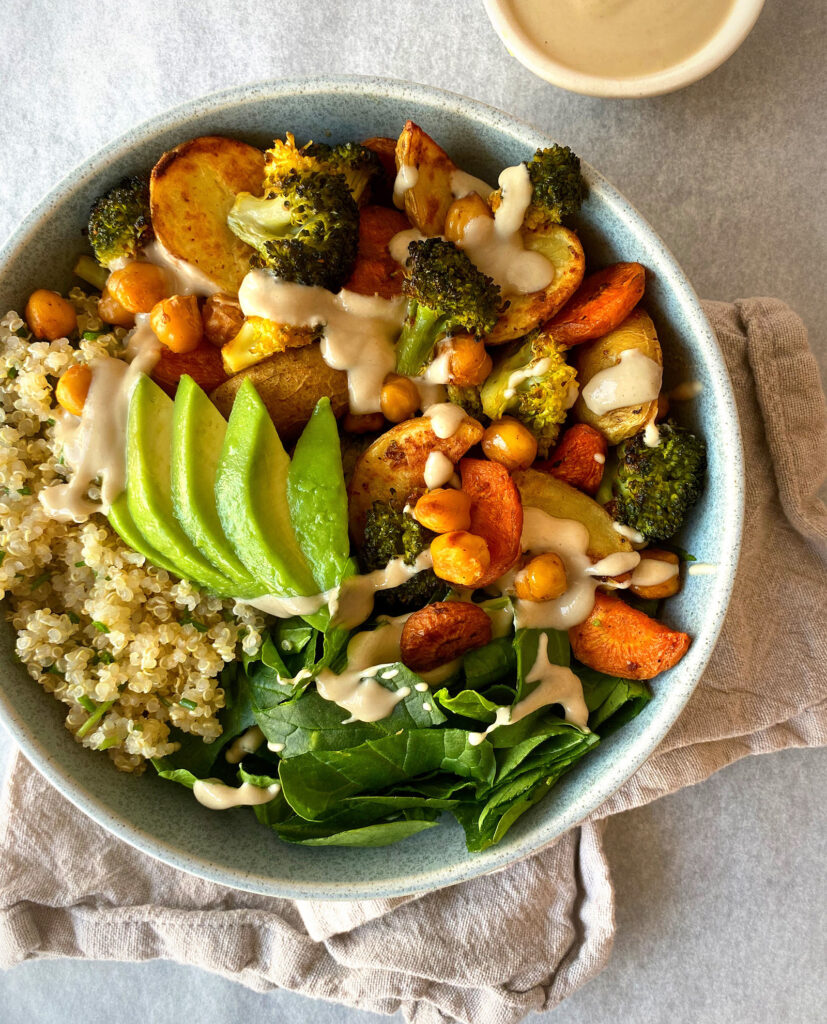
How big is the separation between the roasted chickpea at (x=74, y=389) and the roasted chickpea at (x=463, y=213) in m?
0.96

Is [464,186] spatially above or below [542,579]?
above

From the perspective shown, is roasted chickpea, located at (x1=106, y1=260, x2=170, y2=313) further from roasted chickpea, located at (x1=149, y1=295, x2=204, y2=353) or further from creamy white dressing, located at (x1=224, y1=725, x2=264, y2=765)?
creamy white dressing, located at (x1=224, y1=725, x2=264, y2=765)

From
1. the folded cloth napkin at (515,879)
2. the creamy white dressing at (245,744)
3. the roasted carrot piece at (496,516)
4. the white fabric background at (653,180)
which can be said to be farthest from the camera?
the white fabric background at (653,180)

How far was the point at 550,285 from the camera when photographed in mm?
2186

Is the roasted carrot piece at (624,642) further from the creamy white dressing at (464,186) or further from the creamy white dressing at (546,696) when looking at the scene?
the creamy white dressing at (464,186)

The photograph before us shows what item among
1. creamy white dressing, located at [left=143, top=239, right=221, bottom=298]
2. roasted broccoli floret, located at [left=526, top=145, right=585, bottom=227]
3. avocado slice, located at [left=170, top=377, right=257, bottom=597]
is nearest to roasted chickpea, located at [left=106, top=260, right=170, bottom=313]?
creamy white dressing, located at [left=143, top=239, right=221, bottom=298]

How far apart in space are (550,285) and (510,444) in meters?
0.41

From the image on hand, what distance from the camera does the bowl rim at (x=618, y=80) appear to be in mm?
2574

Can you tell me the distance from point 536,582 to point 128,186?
140 cm

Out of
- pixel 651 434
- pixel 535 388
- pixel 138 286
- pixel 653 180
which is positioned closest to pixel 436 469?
pixel 535 388

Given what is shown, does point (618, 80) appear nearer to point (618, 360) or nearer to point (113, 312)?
point (618, 360)

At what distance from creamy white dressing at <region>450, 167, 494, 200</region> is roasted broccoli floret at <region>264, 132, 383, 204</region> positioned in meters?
0.19

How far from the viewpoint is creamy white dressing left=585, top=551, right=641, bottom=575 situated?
2186 mm

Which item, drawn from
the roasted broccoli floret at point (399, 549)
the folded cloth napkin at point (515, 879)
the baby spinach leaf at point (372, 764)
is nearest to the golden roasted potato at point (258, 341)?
the roasted broccoli floret at point (399, 549)
